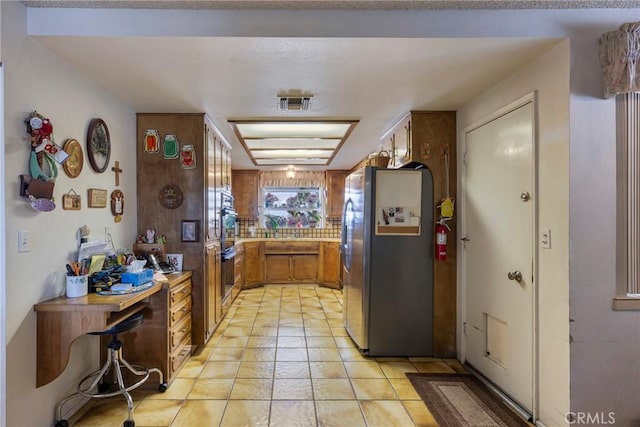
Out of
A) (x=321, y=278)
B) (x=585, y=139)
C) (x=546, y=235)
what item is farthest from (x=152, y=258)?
(x=321, y=278)

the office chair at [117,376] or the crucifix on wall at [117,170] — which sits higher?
the crucifix on wall at [117,170]

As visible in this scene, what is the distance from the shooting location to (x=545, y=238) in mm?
1968

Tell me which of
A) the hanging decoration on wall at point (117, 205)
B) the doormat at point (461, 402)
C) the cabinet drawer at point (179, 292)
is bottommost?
the doormat at point (461, 402)

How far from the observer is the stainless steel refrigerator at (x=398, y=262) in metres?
3.01

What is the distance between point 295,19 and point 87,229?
1.99 metres

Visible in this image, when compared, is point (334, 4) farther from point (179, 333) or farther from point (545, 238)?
point (179, 333)

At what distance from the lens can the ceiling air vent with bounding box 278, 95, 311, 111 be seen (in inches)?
105

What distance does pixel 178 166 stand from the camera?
3086mm

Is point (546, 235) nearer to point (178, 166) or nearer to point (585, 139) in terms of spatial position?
point (585, 139)

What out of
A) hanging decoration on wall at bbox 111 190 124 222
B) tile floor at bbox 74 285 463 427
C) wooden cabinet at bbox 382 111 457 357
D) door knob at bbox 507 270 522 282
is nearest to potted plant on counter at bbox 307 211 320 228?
tile floor at bbox 74 285 463 427

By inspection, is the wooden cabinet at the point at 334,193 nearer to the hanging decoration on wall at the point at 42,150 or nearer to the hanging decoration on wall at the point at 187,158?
the hanging decoration on wall at the point at 187,158

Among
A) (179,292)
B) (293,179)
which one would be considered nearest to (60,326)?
(179,292)

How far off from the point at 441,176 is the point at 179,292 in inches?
99.6

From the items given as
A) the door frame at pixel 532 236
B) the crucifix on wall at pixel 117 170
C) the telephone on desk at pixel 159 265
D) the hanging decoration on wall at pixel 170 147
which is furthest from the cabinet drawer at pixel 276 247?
the door frame at pixel 532 236
